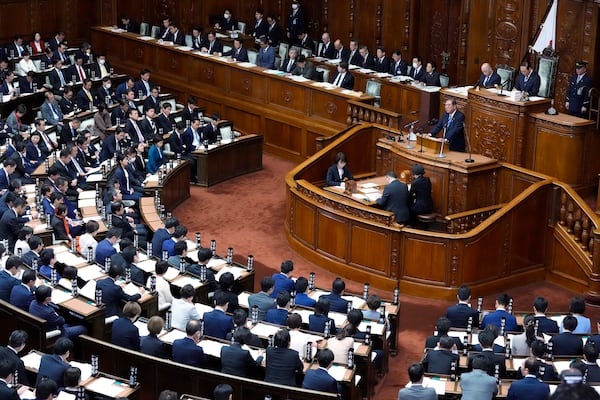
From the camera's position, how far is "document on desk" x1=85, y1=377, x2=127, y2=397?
33.3ft

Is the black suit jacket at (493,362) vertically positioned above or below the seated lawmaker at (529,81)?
below

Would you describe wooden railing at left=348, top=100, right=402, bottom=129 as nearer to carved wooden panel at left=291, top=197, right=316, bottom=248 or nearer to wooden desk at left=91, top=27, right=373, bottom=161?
wooden desk at left=91, top=27, right=373, bottom=161

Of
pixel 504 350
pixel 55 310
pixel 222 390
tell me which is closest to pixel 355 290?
pixel 504 350

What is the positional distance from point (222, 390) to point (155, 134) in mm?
10105

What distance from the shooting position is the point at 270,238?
17.2 metres

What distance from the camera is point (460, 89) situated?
729 inches

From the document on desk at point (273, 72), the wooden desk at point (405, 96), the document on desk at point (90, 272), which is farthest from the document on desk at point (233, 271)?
the document on desk at point (273, 72)

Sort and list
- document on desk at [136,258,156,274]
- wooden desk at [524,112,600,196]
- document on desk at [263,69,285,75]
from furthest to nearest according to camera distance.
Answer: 1. document on desk at [263,69,285,75]
2. wooden desk at [524,112,600,196]
3. document on desk at [136,258,156,274]

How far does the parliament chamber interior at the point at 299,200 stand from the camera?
36.0 feet

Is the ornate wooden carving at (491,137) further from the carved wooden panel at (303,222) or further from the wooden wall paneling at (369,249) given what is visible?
the carved wooden panel at (303,222)

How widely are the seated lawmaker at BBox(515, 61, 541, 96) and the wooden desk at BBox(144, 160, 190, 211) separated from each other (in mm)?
Result: 6105

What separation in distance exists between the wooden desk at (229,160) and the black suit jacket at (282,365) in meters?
9.24

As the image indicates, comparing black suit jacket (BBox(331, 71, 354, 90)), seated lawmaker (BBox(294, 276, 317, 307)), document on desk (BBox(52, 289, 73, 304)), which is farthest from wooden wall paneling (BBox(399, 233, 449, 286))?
black suit jacket (BBox(331, 71, 354, 90))

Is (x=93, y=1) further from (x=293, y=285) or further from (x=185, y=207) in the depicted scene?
(x=293, y=285)
